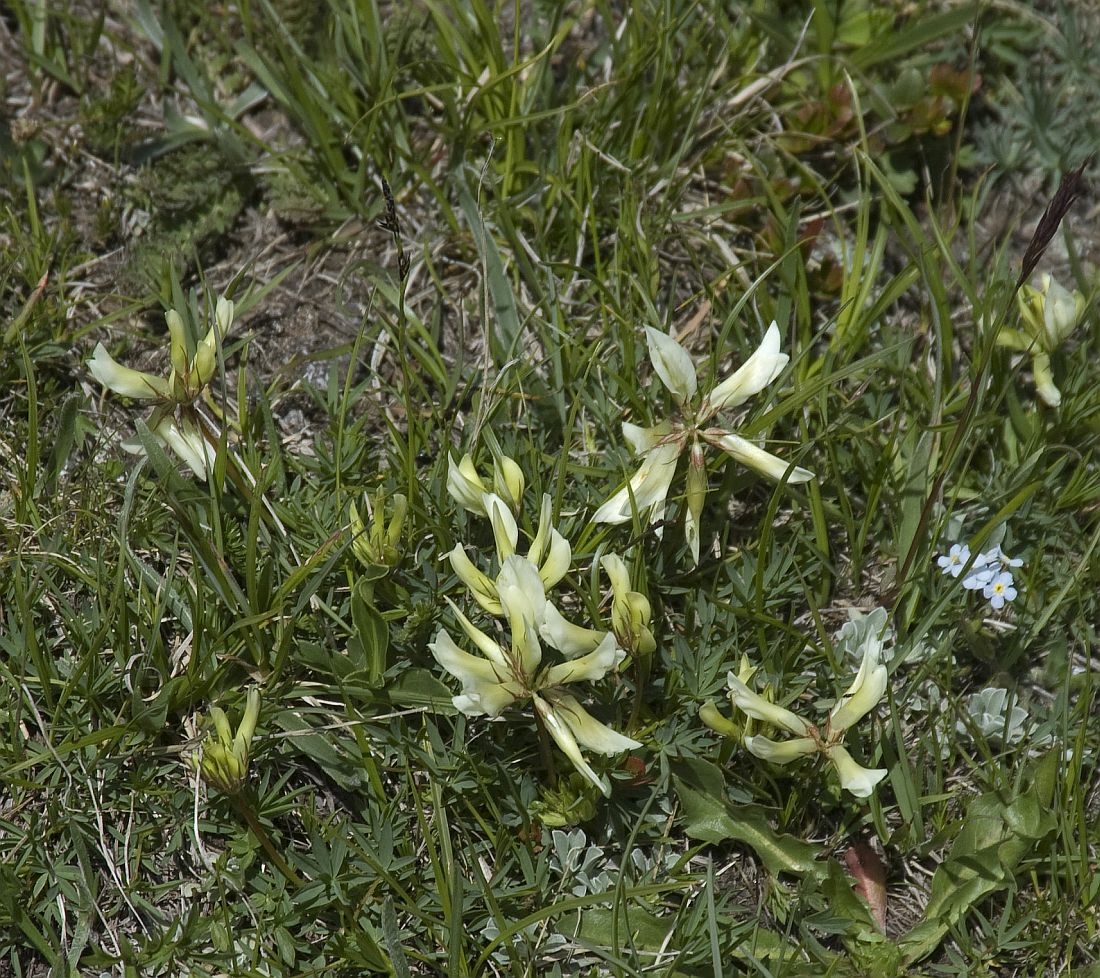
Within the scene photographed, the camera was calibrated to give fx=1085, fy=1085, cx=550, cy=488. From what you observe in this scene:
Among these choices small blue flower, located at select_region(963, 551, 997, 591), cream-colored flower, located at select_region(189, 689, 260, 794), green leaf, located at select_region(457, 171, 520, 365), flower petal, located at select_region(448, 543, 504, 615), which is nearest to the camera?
cream-colored flower, located at select_region(189, 689, 260, 794)

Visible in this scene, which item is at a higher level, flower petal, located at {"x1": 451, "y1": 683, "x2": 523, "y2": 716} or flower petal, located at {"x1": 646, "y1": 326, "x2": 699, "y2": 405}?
flower petal, located at {"x1": 646, "y1": 326, "x2": 699, "y2": 405}

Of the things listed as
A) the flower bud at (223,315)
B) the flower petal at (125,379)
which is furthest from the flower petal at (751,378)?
the flower petal at (125,379)

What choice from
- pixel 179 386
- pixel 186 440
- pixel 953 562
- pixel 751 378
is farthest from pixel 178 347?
pixel 953 562

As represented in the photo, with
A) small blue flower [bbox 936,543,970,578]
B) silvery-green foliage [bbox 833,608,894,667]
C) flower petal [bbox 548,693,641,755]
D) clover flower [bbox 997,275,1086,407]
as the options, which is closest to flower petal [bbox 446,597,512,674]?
flower petal [bbox 548,693,641,755]

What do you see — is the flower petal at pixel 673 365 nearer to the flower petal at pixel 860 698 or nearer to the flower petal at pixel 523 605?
the flower petal at pixel 523 605

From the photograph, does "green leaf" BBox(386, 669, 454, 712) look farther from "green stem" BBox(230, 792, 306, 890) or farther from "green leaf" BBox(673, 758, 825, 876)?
"green leaf" BBox(673, 758, 825, 876)

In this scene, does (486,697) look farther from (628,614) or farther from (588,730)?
(628,614)
